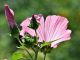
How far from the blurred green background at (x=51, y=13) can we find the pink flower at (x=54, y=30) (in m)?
2.71

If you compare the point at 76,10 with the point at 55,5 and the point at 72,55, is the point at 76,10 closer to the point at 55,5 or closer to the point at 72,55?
the point at 55,5

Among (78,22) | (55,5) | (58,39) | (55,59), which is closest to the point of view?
(58,39)

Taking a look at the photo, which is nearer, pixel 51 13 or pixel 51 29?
pixel 51 29

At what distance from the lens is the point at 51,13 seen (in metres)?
5.20

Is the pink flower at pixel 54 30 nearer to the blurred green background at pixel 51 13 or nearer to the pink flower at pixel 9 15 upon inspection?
the pink flower at pixel 9 15

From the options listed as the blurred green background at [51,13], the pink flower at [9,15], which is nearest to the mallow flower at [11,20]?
the pink flower at [9,15]

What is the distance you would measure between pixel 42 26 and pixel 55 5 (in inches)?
166

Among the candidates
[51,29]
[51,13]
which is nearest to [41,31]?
[51,29]

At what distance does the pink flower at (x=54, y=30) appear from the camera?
3.70 feet

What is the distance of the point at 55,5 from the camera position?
5.34m

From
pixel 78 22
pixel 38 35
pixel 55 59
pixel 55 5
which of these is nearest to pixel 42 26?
pixel 38 35

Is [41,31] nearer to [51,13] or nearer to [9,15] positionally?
[9,15]

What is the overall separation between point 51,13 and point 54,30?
13.4 ft

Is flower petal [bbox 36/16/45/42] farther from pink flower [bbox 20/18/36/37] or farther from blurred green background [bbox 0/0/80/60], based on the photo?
blurred green background [bbox 0/0/80/60]
